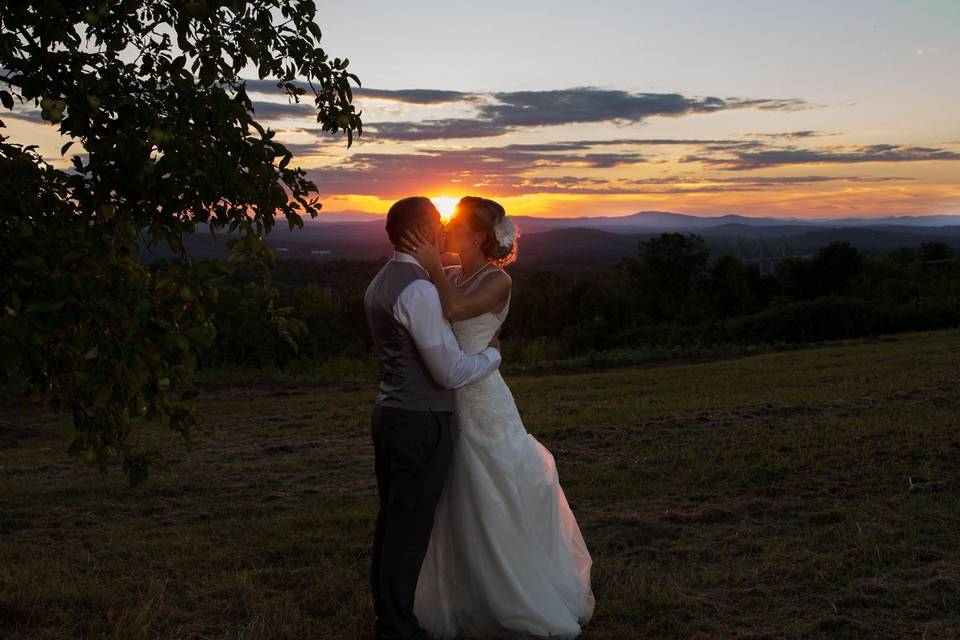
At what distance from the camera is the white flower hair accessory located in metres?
5.03

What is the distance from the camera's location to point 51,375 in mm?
4082

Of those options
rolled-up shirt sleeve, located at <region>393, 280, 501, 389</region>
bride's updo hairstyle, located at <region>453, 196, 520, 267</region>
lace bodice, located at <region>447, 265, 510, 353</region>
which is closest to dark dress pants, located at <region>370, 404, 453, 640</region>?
rolled-up shirt sleeve, located at <region>393, 280, 501, 389</region>

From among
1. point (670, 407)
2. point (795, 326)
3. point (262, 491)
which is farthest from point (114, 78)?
point (795, 326)

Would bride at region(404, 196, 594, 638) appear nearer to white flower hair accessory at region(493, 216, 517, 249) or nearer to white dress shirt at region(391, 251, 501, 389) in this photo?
white flower hair accessory at region(493, 216, 517, 249)

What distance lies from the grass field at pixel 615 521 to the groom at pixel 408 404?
0.73 meters

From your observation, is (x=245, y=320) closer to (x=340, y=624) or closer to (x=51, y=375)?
(x=51, y=375)

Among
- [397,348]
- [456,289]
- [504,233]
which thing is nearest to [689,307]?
[504,233]

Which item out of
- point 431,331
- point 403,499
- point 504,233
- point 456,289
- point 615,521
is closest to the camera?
point 431,331

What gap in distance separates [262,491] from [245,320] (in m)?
4.76

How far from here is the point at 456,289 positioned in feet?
15.7

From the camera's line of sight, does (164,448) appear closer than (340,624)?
No

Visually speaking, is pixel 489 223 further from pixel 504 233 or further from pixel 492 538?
pixel 492 538

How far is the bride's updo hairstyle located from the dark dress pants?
102 cm

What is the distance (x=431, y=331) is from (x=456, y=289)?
514 mm
